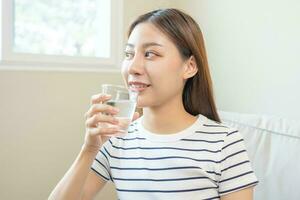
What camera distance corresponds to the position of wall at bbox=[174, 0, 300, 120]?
5.06 ft

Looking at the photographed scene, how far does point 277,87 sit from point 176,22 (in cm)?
72

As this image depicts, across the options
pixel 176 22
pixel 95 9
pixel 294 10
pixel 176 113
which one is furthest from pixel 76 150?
pixel 294 10

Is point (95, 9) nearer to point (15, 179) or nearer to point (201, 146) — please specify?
point (15, 179)

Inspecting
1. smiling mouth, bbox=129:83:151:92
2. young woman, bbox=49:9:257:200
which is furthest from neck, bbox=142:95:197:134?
smiling mouth, bbox=129:83:151:92

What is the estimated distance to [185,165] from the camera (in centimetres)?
107

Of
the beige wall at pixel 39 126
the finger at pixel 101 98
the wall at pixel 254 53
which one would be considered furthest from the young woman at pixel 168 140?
the beige wall at pixel 39 126

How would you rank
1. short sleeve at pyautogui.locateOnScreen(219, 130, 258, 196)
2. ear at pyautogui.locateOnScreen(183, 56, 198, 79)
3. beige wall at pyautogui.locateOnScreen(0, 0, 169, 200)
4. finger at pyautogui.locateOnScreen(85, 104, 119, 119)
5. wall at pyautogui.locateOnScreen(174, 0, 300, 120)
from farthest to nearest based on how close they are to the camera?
beige wall at pyautogui.locateOnScreen(0, 0, 169, 200) < wall at pyautogui.locateOnScreen(174, 0, 300, 120) < ear at pyautogui.locateOnScreen(183, 56, 198, 79) < short sleeve at pyautogui.locateOnScreen(219, 130, 258, 196) < finger at pyautogui.locateOnScreen(85, 104, 119, 119)

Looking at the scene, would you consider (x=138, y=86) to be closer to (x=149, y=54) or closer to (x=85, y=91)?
(x=149, y=54)

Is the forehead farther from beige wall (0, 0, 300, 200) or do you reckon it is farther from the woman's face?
beige wall (0, 0, 300, 200)

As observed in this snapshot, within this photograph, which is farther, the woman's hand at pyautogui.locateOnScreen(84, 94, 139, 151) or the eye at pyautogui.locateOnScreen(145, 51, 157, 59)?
A: the eye at pyautogui.locateOnScreen(145, 51, 157, 59)

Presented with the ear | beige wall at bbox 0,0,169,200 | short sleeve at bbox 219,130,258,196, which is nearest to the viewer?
short sleeve at bbox 219,130,258,196

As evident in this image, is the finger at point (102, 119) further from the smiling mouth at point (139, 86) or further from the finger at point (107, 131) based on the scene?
the smiling mouth at point (139, 86)

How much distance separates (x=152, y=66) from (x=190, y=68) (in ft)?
0.51

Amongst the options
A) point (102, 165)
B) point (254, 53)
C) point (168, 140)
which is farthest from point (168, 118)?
point (254, 53)
